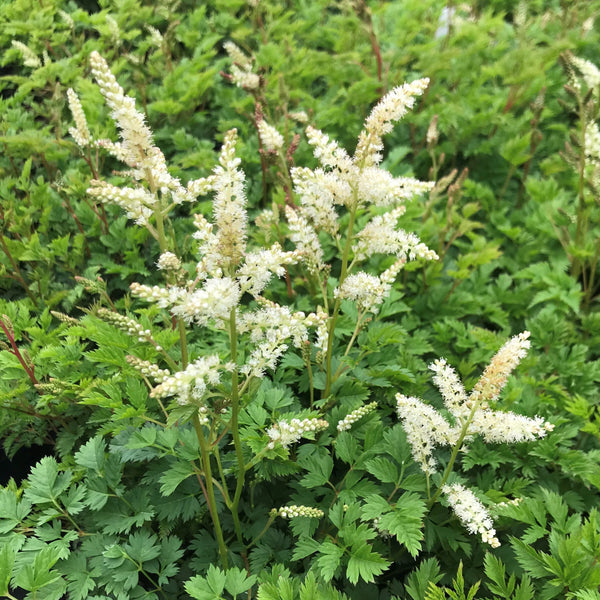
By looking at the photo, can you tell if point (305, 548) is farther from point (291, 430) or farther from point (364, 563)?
point (291, 430)

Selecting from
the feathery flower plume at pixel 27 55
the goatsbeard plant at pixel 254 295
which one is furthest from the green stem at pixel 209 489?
the feathery flower plume at pixel 27 55

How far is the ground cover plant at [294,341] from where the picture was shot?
1500 mm

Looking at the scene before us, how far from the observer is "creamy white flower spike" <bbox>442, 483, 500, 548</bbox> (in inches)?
58.8

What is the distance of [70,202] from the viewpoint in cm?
284

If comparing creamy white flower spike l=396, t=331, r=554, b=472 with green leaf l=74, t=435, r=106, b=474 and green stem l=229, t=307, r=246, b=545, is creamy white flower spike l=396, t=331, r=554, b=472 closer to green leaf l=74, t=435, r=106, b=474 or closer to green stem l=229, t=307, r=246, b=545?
green stem l=229, t=307, r=246, b=545

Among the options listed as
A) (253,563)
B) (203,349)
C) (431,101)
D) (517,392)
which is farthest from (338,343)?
(431,101)

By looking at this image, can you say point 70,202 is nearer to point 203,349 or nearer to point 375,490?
point 203,349

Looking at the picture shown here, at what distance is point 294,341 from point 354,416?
0.40m

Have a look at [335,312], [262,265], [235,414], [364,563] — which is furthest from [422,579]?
[262,265]

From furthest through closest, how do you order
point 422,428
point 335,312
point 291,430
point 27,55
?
1. point 27,55
2. point 335,312
3. point 422,428
4. point 291,430

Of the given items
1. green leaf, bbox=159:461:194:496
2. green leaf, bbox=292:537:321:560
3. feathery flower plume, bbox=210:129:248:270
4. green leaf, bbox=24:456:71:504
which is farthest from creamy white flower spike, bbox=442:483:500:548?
green leaf, bbox=24:456:71:504

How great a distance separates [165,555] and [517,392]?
155 cm

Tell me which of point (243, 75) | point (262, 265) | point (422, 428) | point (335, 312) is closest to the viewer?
point (262, 265)

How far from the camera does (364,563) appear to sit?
154 cm
